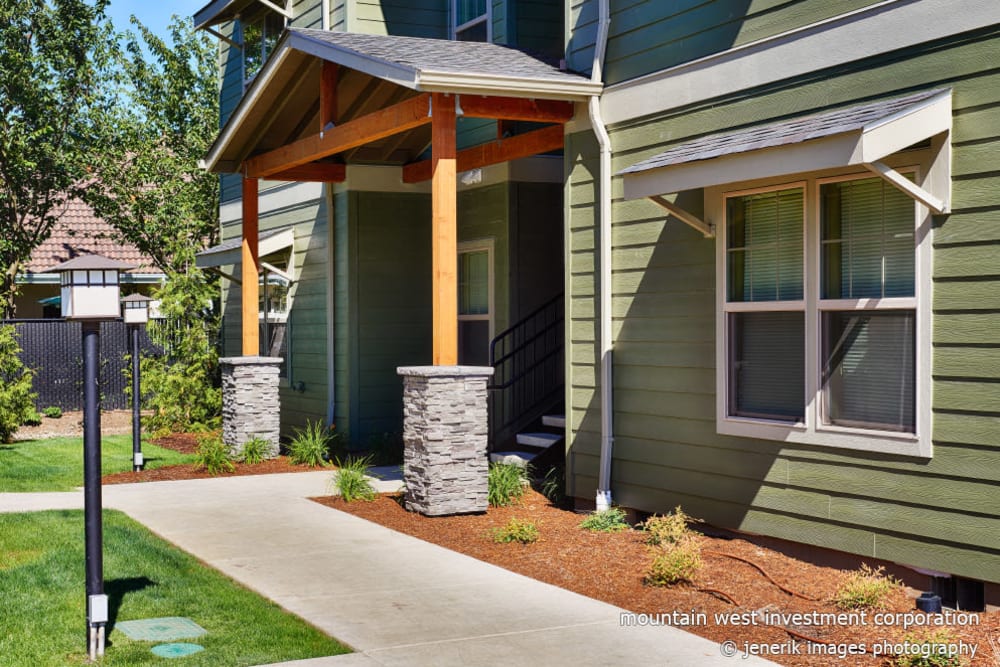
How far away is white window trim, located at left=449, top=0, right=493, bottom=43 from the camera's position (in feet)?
43.6

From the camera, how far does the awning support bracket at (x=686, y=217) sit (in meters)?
8.59

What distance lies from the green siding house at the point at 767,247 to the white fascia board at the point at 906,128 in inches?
0.7

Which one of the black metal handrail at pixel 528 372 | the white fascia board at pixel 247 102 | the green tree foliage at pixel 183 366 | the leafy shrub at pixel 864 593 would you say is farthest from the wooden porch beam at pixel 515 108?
the green tree foliage at pixel 183 366

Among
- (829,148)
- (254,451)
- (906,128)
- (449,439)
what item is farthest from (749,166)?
(254,451)

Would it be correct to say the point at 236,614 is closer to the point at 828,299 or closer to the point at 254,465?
the point at 828,299

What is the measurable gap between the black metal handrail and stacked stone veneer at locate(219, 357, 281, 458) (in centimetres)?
309

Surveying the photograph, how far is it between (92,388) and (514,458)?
19.6 feet

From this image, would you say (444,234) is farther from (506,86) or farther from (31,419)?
(31,419)

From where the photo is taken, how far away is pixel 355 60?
10.4m

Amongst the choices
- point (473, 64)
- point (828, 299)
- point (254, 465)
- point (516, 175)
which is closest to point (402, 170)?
point (516, 175)

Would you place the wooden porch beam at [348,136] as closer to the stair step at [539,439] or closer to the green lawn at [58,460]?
the stair step at [539,439]

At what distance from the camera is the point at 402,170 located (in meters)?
15.2

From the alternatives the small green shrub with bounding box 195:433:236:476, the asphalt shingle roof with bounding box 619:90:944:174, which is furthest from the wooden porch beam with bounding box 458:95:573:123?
the small green shrub with bounding box 195:433:236:476

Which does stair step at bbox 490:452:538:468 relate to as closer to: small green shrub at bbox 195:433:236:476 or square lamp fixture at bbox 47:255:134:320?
small green shrub at bbox 195:433:236:476
